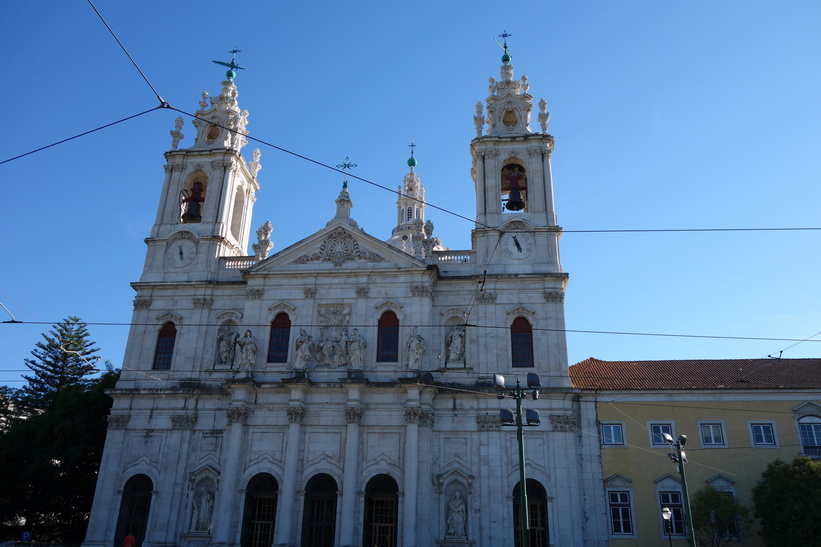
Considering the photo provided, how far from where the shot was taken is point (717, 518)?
24.6 metres

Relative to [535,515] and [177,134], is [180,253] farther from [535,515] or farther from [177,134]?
[535,515]

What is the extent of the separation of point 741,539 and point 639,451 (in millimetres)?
4676

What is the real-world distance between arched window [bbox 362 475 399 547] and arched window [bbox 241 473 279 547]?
3929mm

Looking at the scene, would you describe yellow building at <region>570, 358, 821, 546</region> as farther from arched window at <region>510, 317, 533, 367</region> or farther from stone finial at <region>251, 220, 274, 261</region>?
stone finial at <region>251, 220, 274, 261</region>

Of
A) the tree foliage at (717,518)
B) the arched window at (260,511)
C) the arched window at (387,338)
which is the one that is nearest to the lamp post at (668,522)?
the tree foliage at (717,518)

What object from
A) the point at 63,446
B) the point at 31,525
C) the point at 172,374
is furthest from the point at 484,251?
the point at 31,525

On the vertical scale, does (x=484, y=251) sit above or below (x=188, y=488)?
above

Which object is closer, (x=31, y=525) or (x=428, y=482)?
(x=428, y=482)

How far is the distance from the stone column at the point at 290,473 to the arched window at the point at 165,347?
6.79 m

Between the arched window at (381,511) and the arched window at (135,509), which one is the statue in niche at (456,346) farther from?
the arched window at (135,509)

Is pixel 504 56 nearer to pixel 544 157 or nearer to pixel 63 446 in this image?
pixel 544 157

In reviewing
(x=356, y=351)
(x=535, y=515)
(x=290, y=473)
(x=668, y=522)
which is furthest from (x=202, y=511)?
(x=668, y=522)

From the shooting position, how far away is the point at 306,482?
26938 mm

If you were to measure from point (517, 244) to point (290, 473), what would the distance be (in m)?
14.2
